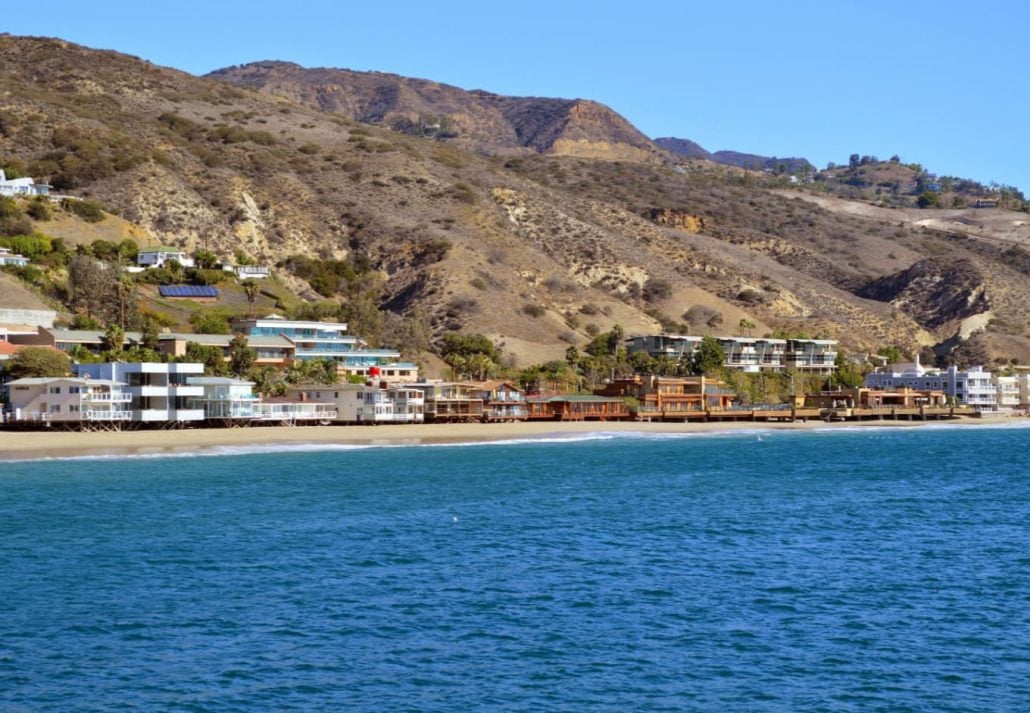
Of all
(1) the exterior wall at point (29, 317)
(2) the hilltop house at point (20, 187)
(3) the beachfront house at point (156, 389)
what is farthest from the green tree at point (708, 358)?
(2) the hilltop house at point (20, 187)

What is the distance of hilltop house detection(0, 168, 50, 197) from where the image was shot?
5295 inches

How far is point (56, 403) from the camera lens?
8156 cm

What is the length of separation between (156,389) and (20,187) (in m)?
60.0

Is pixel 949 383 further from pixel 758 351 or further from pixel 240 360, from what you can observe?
pixel 240 360

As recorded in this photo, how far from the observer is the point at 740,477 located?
70125mm

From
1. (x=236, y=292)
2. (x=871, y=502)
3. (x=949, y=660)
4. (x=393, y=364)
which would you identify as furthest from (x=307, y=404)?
(x=949, y=660)

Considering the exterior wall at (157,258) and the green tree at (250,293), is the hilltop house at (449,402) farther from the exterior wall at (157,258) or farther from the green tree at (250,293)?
the exterior wall at (157,258)

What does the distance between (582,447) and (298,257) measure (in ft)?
227

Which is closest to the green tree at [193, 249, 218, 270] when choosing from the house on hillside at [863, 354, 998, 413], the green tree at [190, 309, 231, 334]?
the green tree at [190, 309, 231, 334]

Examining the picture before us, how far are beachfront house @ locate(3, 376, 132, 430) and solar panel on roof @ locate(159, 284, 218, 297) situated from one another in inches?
1510

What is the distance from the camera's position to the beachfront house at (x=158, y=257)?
420 ft

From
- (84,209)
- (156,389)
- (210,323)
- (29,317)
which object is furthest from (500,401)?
(84,209)

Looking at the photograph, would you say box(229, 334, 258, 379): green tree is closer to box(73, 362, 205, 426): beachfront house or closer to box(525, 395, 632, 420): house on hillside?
box(73, 362, 205, 426): beachfront house

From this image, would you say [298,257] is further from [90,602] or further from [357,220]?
[90,602]
